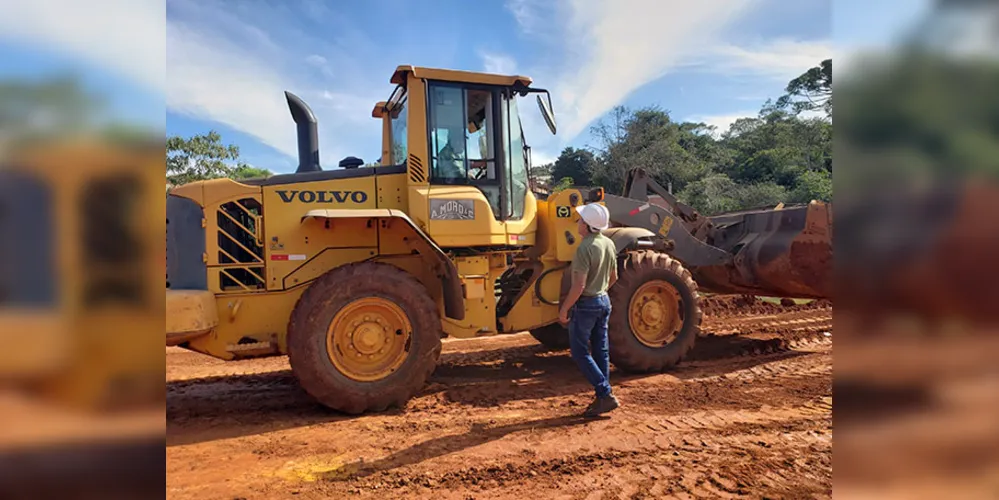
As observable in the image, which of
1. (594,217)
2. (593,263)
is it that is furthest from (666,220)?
(593,263)

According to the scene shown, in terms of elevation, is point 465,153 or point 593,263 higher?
point 465,153

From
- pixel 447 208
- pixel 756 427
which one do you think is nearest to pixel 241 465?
pixel 447 208

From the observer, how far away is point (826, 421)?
434cm

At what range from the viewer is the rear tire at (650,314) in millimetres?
5980

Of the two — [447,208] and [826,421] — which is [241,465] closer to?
[447,208]

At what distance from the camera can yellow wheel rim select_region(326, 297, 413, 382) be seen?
15.7 feet

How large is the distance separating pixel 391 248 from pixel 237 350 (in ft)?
5.40

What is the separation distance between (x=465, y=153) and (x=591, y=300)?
214 centimetres

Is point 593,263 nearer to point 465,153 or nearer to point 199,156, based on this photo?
point 465,153

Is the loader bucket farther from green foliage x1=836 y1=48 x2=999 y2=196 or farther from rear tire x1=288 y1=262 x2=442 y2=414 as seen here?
green foliage x1=836 y1=48 x2=999 y2=196

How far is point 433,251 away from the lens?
525 cm

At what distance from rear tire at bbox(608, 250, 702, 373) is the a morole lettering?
9.41 ft

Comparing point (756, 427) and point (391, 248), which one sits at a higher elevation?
point (391, 248)

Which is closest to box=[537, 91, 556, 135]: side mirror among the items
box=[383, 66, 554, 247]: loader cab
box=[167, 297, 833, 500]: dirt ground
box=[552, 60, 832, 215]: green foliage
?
box=[383, 66, 554, 247]: loader cab
